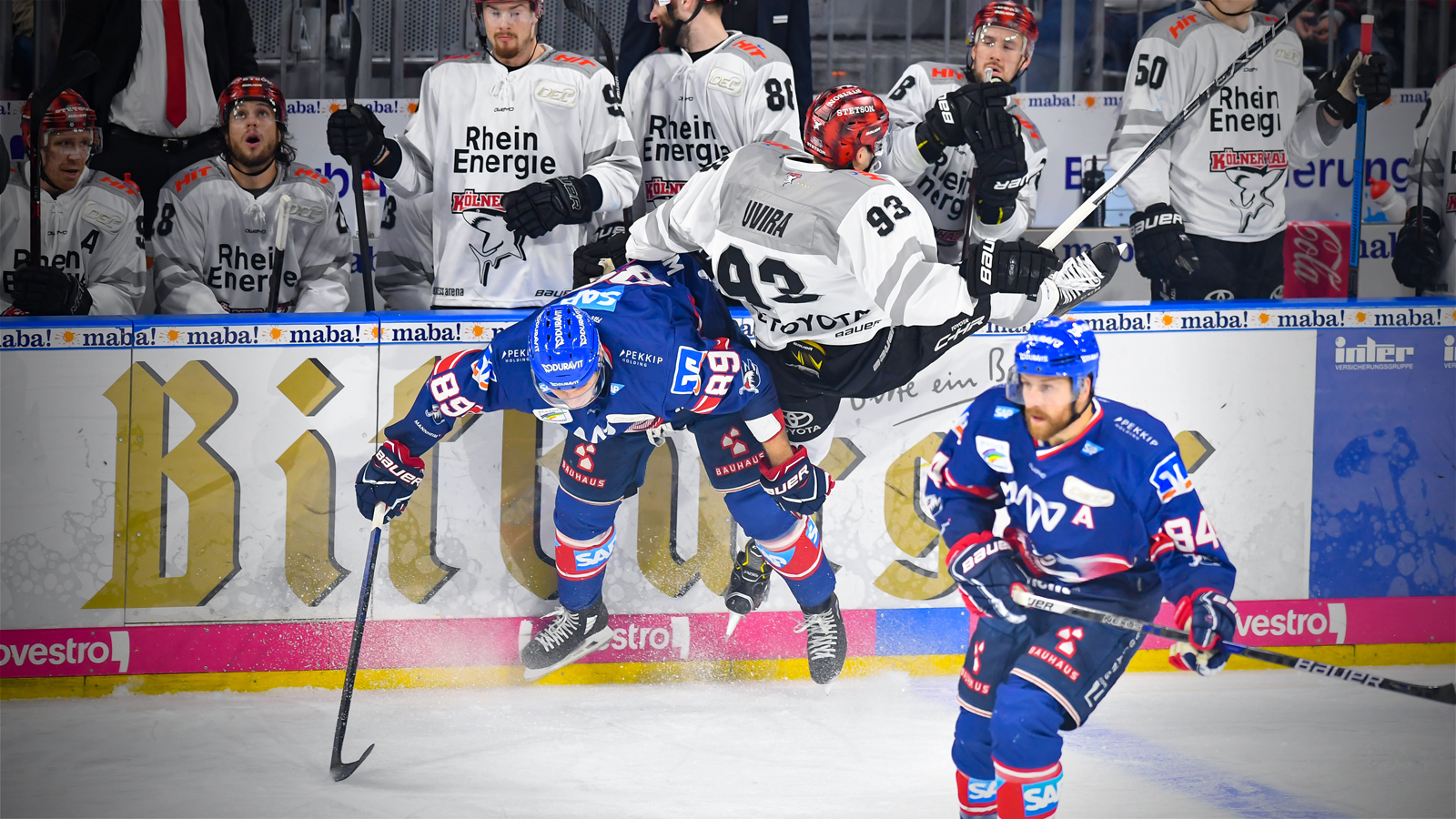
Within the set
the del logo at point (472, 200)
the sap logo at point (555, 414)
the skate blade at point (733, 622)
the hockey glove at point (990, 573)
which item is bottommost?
the skate blade at point (733, 622)

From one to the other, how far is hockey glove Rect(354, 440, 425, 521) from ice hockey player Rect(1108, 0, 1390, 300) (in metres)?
2.73

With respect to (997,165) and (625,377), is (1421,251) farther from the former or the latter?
(625,377)

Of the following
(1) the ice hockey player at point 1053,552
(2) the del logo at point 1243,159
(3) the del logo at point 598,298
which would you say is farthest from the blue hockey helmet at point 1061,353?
(2) the del logo at point 1243,159

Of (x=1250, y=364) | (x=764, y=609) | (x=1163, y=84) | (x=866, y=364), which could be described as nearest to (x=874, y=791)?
(x=764, y=609)

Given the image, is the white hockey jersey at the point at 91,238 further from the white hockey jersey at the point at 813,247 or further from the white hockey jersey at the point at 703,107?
the white hockey jersey at the point at 813,247

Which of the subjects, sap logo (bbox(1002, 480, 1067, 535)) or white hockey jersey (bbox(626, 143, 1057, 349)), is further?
white hockey jersey (bbox(626, 143, 1057, 349))

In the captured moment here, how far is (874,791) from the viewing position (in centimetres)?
382

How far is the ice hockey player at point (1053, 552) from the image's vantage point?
2.99 meters

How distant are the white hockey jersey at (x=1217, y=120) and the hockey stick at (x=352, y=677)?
2.94m

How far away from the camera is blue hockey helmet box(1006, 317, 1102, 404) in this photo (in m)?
3.02

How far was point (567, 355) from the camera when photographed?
3.61m

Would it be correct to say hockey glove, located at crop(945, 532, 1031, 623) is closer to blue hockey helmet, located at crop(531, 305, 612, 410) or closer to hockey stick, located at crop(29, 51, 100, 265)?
blue hockey helmet, located at crop(531, 305, 612, 410)

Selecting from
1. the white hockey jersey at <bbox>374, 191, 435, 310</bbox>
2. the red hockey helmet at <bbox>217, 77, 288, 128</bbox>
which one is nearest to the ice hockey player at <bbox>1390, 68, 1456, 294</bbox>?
Result: the white hockey jersey at <bbox>374, 191, 435, 310</bbox>

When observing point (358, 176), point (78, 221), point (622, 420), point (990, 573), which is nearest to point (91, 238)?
point (78, 221)
